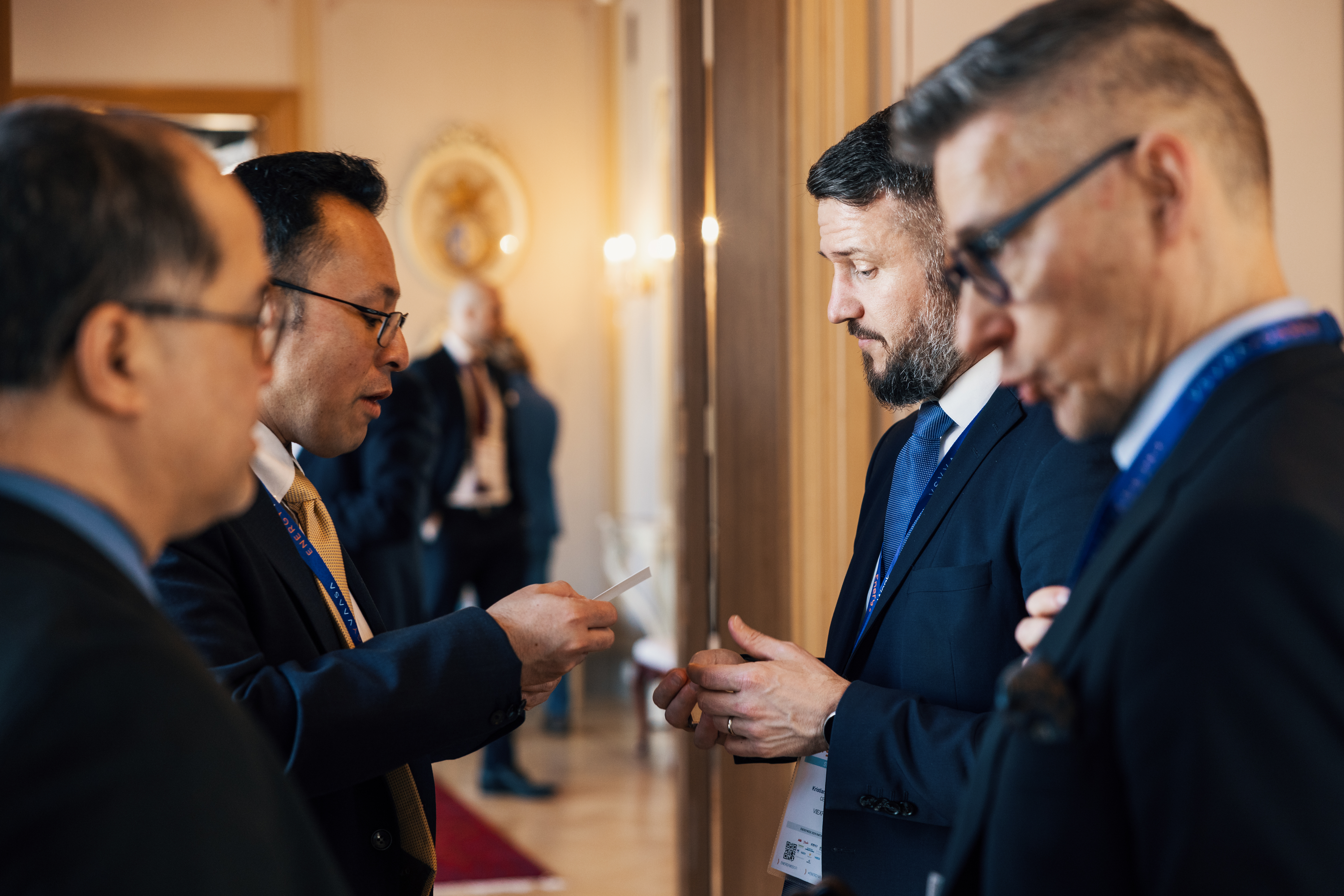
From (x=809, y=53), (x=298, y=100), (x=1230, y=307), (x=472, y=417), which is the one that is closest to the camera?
(x=1230, y=307)

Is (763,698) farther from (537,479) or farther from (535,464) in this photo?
(537,479)

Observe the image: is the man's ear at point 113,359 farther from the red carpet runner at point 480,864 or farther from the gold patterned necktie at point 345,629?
the red carpet runner at point 480,864

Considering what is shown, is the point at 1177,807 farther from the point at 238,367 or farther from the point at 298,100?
the point at 298,100

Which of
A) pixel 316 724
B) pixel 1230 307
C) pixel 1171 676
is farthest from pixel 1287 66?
pixel 316 724

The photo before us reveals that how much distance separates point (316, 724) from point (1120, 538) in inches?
36.7

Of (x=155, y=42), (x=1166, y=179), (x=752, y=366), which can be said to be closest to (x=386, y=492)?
(x=752, y=366)

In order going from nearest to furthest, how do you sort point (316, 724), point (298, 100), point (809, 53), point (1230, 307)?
1. point (1230, 307)
2. point (316, 724)
3. point (809, 53)
4. point (298, 100)

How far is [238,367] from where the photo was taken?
90cm

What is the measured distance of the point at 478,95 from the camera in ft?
26.4

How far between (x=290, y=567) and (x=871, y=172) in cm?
104

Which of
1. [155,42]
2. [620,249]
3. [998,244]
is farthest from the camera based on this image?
[620,249]

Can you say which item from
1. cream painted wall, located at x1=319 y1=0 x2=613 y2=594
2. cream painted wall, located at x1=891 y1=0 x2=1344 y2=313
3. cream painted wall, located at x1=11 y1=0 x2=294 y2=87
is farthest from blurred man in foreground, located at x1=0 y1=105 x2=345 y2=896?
cream painted wall, located at x1=11 y1=0 x2=294 y2=87

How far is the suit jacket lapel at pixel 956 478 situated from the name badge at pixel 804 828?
0.25 metres

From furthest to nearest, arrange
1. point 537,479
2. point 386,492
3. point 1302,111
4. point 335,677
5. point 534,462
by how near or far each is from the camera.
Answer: point 537,479 < point 534,462 < point 386,492 < point 1302,111 < point 335,677
